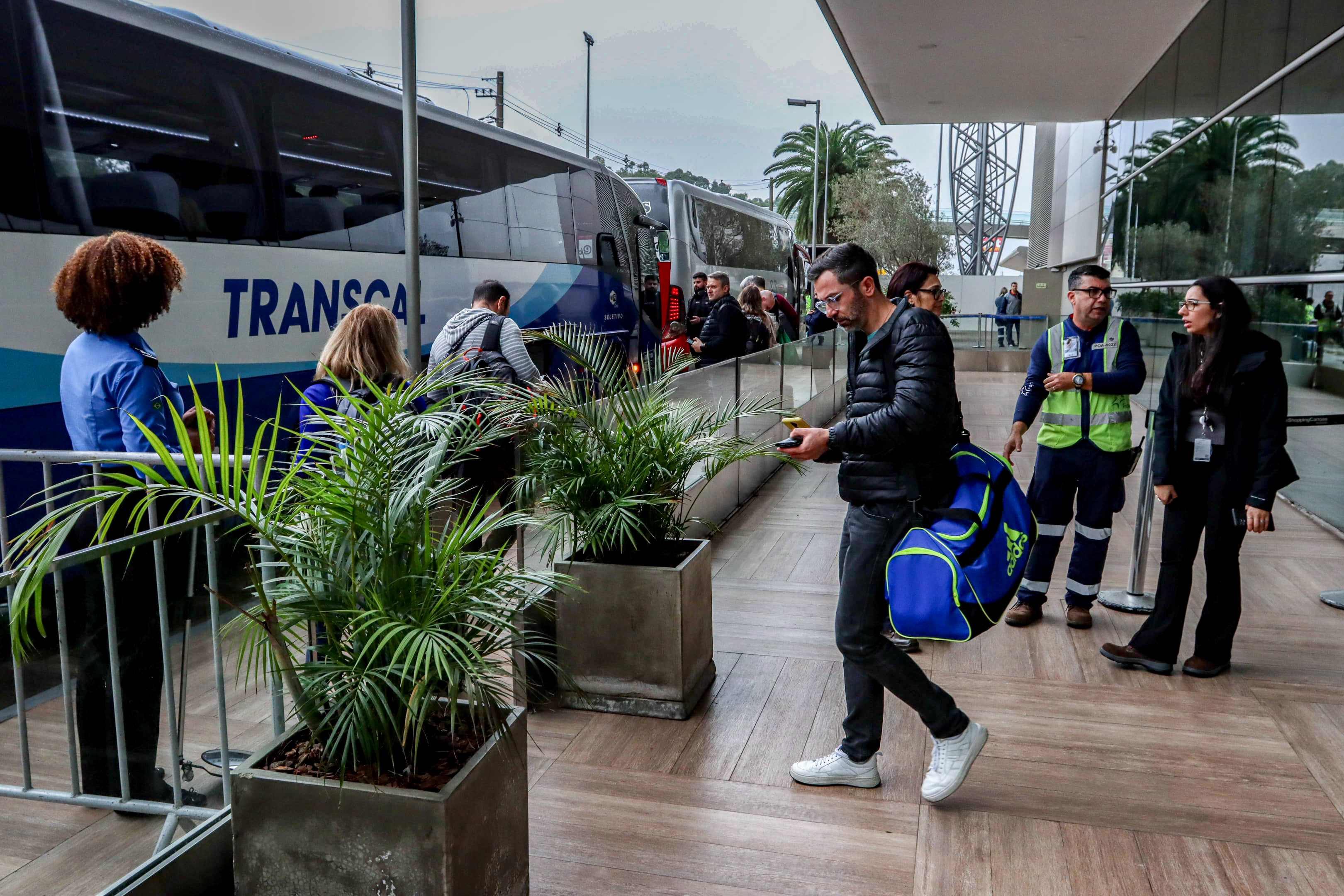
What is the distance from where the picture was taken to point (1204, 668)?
4.68 m

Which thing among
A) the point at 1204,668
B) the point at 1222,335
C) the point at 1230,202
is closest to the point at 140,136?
the point at 1222,335

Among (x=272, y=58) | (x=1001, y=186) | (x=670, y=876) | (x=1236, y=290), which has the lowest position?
(x=670, y=876)

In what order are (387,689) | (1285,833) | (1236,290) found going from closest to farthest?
(387,689)
(1285,833)
(1236,290)

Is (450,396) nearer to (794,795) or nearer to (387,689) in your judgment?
(387,689)

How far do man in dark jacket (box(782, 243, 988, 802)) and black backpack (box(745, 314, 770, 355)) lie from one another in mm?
7465

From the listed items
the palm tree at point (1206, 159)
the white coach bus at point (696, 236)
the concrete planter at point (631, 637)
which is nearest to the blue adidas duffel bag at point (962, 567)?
the concrete planter at point (631, 637)

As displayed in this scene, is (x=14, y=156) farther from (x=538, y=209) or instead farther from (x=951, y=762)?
(x=538, y=209)

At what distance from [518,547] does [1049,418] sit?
9.21ft

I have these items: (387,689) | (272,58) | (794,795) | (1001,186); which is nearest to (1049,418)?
(794,795)

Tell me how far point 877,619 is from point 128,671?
2240 millimetres

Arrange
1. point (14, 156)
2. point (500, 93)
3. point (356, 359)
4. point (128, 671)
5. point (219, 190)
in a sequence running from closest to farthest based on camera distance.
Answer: point (128, 671) → point (356, 359) → point (14, 156) → point (219, 190) → point (500, 93)

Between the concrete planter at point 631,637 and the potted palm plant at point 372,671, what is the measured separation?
4.83 ft

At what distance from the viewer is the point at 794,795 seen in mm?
3623

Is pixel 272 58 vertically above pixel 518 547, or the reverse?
pixel 272 58
